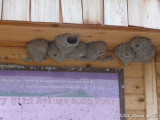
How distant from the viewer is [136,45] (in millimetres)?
2727

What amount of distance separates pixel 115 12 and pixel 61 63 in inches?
35.1

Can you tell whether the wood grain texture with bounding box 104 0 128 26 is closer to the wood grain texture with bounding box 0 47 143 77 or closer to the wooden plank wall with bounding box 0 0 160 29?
the wooden plank wall with bounding box 0 0 160 29

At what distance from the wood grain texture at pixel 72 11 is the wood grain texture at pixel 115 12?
19 centimetres

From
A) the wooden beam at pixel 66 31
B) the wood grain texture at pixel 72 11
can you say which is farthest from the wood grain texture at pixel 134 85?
the wood grain texture at pixel 72 11

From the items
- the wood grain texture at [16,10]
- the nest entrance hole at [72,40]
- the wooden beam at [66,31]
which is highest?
the wood grain texture at [16,10]

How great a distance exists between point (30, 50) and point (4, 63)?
0.87 ft

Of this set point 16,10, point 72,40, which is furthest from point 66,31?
point 16,10

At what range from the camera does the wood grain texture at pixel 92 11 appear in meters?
2.16

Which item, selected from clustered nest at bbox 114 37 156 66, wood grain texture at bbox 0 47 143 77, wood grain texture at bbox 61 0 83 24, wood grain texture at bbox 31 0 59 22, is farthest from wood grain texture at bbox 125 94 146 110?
wood grain texture at bbox 31 0 59 22

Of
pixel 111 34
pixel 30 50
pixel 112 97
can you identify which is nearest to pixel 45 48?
A: pixel 30 50

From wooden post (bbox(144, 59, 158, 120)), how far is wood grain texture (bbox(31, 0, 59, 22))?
4.27 ft

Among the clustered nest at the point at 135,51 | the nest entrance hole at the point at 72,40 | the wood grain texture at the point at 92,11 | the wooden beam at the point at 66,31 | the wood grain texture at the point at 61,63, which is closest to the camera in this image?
the wood grain texture at the point at 92,11

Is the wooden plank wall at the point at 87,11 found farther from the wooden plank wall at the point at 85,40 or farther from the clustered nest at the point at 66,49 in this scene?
the clustered nest at the point at 66,49

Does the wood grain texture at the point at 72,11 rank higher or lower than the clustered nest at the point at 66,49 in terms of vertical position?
higher
